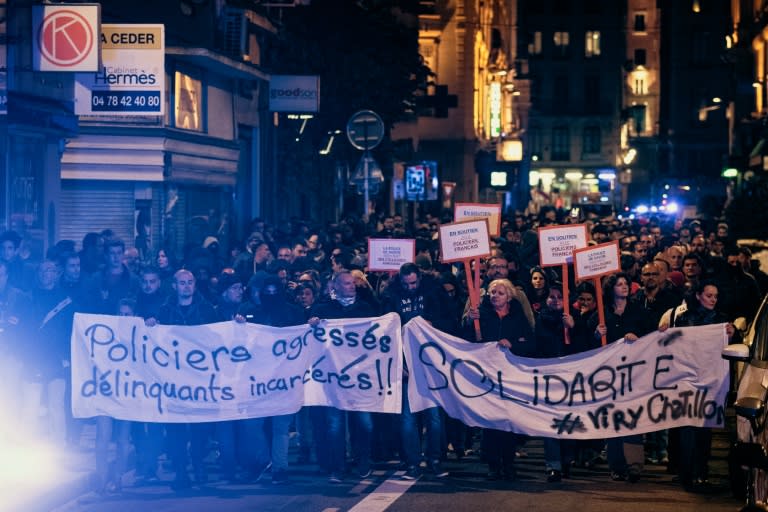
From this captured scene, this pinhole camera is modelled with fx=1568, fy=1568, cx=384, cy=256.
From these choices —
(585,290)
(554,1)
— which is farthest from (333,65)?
(554,1)

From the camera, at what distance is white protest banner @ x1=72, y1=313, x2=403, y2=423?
42.9 feet

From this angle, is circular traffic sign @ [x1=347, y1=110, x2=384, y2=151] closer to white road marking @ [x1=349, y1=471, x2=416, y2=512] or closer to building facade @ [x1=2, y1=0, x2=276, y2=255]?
building facade @ [x1=2, y1=0, x2=276, y2=255]

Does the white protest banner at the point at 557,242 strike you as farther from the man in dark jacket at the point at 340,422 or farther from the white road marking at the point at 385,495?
the white road marking at the point at 385,495

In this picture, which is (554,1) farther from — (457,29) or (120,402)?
(120,402)

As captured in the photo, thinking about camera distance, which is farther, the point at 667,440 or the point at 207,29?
the point at 207,29

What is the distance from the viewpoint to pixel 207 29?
3350 cm

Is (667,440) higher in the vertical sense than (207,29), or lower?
lower

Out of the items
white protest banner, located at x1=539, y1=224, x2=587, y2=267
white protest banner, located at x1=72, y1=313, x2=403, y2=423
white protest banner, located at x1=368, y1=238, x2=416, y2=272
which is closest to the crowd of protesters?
white protest banner, located at x1=72, y1=313, x2=403, y2=423

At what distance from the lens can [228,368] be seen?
521 inches

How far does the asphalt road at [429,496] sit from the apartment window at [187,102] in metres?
16.9

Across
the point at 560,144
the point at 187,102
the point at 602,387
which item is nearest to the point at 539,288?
the point at 602,387

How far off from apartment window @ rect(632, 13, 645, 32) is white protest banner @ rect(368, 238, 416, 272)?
119 meters

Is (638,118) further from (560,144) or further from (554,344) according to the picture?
A: (554,344)

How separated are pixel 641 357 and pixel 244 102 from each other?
2382 centimetres
